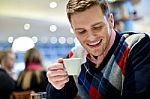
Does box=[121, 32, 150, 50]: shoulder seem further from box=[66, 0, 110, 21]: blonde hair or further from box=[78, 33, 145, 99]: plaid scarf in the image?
box=[66, 0, 110, 21]: blonde hair

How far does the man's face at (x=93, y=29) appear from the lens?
4.20 feet

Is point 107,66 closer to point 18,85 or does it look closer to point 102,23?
point 102,23

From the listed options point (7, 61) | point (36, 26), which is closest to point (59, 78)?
point (7, 61)

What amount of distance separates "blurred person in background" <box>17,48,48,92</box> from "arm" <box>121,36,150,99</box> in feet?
7.89

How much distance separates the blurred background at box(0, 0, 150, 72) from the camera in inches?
315

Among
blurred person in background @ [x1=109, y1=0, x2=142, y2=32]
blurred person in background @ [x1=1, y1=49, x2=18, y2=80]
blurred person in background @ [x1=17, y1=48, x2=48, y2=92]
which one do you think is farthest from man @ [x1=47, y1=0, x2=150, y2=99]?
blurred person in background @ [x1=109, y1=0, x2=142, y2=32]

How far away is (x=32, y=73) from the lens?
3658 millimetres

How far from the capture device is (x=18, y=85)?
3742mm

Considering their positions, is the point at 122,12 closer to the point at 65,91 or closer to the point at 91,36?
A: the point at 65,91

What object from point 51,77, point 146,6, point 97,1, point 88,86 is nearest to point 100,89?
point 88,86

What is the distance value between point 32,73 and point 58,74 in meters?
2.39

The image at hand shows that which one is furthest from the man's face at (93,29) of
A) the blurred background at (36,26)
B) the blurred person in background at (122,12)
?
the blurred background at (36,26)

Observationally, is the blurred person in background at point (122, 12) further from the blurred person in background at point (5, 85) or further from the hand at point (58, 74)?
the hand at point (58, 74)

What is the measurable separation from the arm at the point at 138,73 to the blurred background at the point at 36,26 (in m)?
5.44
